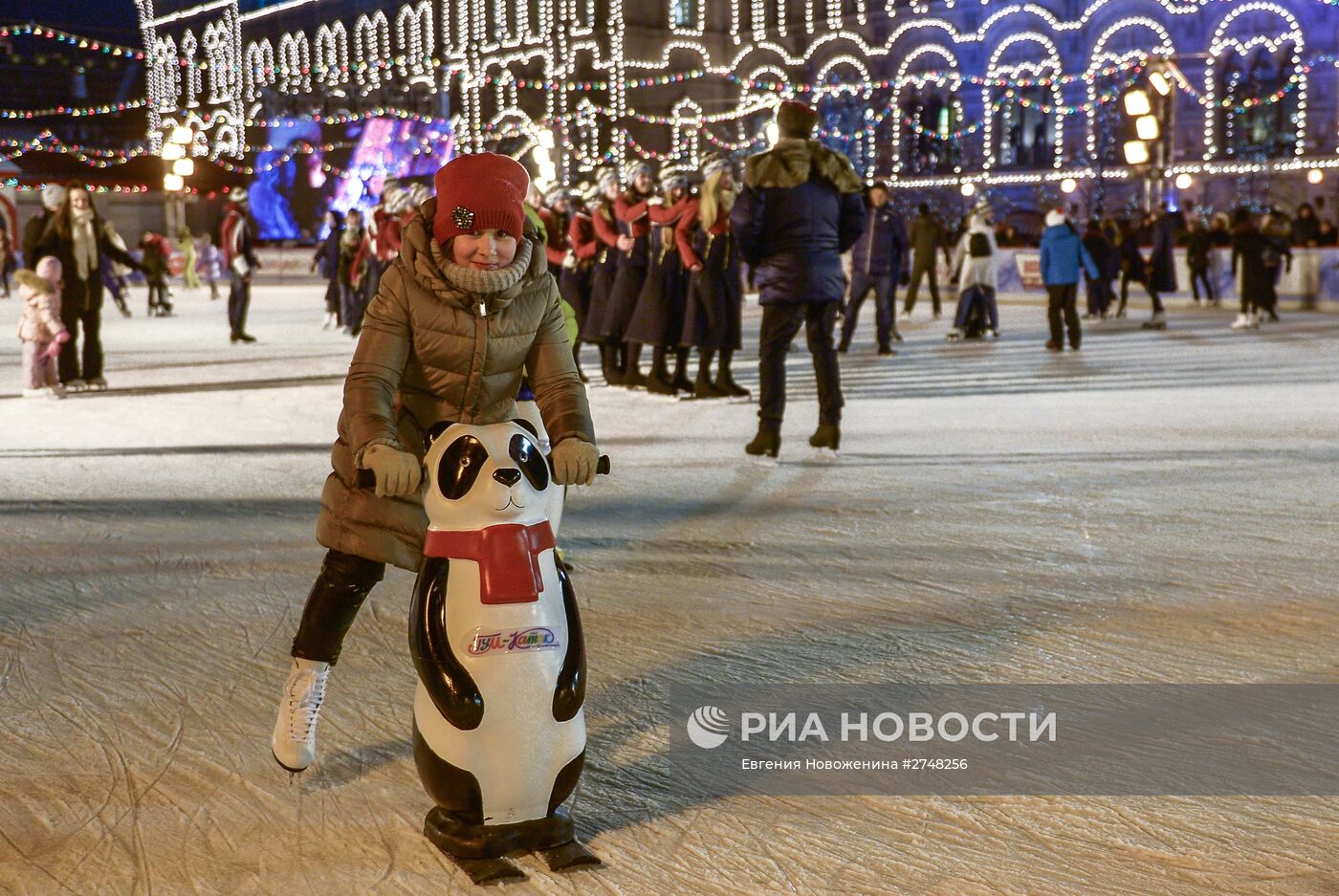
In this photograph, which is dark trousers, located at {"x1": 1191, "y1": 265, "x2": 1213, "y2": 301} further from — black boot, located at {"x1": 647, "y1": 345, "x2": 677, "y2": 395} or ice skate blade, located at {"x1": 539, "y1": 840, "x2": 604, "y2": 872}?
ice skate blade, located at {"x1": 539, "y1": 840, "x2": 604, "y2": 872}

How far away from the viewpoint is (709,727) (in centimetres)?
314

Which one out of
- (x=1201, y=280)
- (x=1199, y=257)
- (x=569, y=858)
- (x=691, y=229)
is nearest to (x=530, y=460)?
(x=569, y=858)

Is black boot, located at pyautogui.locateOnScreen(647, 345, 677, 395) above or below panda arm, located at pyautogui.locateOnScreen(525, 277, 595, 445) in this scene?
below

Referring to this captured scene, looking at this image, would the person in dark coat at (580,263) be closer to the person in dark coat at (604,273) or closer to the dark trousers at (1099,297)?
the person in dark coat at (604,273)

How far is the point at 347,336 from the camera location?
1579cm

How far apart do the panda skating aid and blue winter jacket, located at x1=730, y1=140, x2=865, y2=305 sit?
423 cm

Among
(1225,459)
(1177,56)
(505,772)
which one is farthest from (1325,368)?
(1177,56)

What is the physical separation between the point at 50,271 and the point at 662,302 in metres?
3.73

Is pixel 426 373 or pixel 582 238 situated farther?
pixel 582 238

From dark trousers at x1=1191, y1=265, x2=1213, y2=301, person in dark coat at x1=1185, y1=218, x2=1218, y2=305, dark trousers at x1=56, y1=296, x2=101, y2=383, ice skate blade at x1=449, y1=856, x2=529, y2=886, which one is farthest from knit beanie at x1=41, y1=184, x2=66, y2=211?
dark trousers at x1=1191, y1=265, x2=1213, y2=301

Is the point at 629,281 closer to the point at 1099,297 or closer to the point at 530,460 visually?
the point at 530,460

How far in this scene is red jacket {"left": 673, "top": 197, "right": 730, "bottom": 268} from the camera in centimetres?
870

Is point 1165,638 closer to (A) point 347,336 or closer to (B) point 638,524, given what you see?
A: (B) point 638,524

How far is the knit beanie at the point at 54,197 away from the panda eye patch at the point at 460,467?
8009 millimetres
